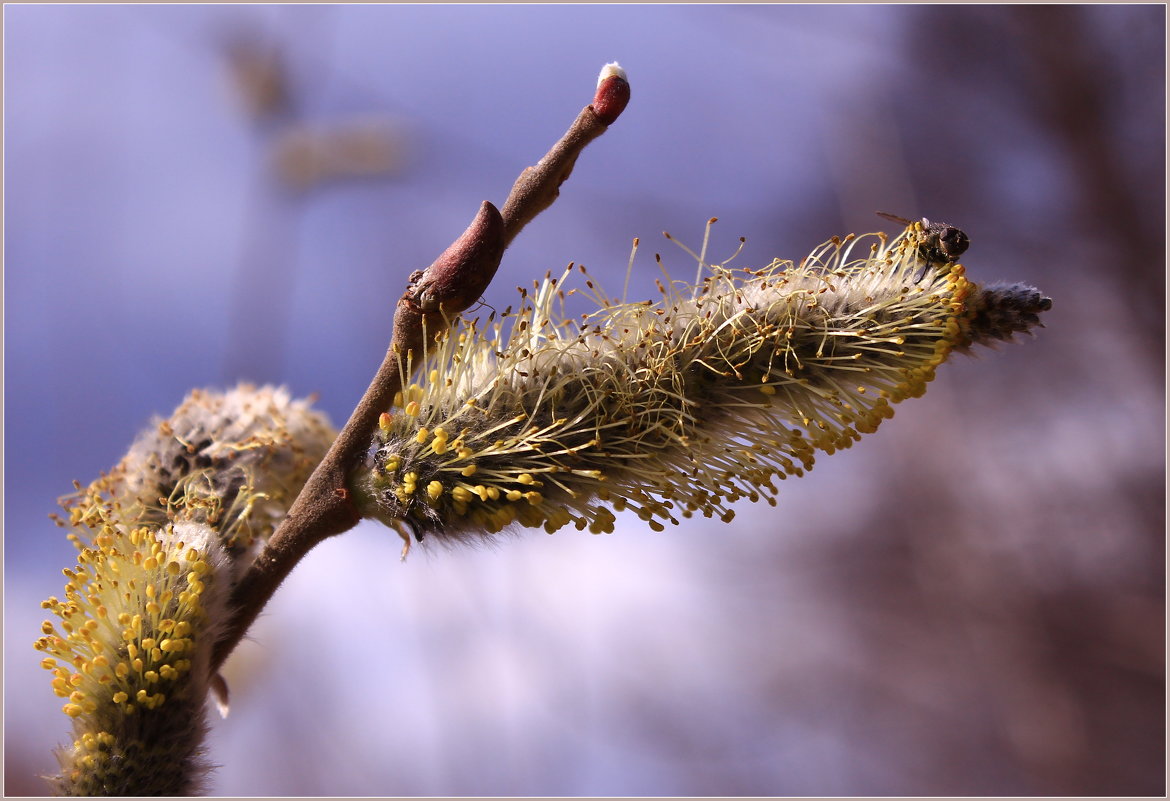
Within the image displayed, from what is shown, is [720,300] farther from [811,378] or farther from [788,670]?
Answer: [788,670]

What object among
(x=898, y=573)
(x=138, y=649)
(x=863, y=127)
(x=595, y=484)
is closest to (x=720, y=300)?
(x=595, y=484)

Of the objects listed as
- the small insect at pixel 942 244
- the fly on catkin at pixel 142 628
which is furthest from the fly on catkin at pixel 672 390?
the fly on catkin at pixel 142 628

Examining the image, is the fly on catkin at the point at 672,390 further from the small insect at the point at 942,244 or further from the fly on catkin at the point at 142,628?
the fly on catkin at the point at 142,628

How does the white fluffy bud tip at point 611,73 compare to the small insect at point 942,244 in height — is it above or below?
above

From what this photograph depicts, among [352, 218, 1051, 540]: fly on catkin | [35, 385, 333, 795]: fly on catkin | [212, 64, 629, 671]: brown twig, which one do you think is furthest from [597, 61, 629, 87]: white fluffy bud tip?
[35, 385, 333, 795]: fly on catkin

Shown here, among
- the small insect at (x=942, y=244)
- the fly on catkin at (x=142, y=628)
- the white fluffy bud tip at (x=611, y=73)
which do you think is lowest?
the fly on catkin at (x=142, y=628)

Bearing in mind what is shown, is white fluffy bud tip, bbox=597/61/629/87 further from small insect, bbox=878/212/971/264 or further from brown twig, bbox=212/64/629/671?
small insect, bbox=878/212/971/264

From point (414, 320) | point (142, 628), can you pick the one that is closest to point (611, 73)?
point (414, 320)

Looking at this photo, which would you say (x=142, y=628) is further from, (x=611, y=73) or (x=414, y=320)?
(x=611, y=73)
